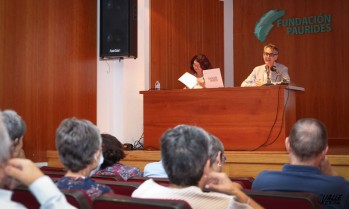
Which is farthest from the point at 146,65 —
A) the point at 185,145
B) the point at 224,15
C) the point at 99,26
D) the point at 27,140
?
the point at 185,145

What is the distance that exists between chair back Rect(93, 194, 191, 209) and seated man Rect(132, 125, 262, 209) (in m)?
0.24

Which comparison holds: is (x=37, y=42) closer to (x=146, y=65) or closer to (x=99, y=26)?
(x=99, y=26)

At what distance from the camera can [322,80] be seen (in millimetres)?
7754

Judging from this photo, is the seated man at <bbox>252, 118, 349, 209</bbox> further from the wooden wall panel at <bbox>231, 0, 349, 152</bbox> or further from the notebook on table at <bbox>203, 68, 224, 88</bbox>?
the wooden wall panel at <bbox>231, 0, 349, 152</bbox>

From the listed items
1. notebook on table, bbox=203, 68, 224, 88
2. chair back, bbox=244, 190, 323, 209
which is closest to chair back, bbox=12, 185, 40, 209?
chair back, bbox=244, 190, 323, 209

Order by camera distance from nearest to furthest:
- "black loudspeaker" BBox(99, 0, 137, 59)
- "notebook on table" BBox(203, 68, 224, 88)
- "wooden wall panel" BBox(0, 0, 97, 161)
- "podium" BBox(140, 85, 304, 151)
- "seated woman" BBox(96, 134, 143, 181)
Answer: "seated woman" BBox(96, 134, 143, 181)
"podium" BBox(140, 85, 304, 151)
"wooden wall panel" BBox(0, 0, 97, 161)
"notebook on table" BBox(203, 68, 224, 88)
"black loudspeaker" BBox(99, 0, 137, 59)

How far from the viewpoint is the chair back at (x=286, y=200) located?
1.68 metres

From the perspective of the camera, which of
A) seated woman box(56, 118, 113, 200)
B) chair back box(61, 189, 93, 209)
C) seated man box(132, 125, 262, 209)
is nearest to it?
chair back box(61, 189, 93, 209)

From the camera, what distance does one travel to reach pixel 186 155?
1.73 metres

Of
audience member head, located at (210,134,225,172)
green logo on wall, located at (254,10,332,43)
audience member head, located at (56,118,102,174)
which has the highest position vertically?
green logo on wall, located at (254,10,332,43)

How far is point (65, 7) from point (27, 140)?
1718 millimetres

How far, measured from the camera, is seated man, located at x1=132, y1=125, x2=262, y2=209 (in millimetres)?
1717

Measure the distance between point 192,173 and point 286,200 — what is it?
353 millimetres

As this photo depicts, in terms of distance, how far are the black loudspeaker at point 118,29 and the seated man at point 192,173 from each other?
4.15 metres
